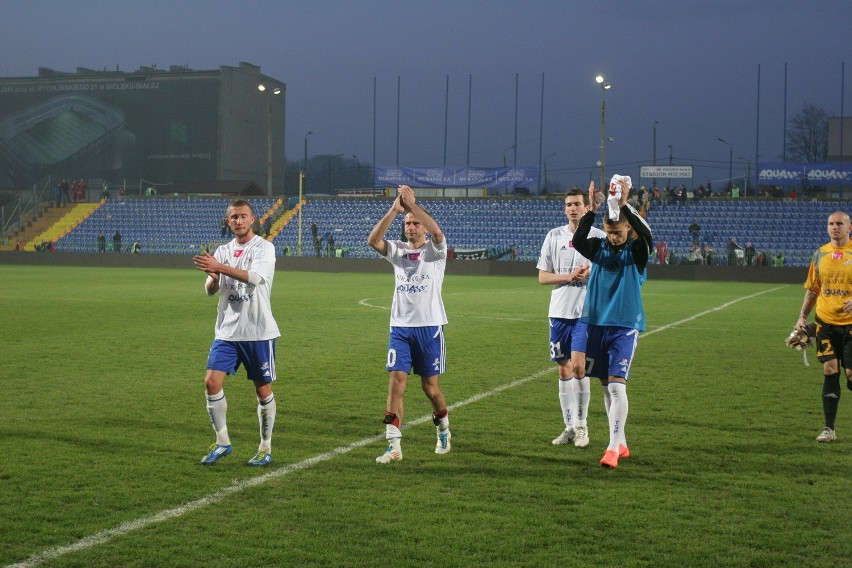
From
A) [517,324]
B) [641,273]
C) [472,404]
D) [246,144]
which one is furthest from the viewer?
[246,144]

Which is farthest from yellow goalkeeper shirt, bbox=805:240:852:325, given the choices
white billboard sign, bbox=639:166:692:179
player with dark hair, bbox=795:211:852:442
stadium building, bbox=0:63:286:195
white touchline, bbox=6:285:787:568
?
stadium building, bbox=0:63:286:195

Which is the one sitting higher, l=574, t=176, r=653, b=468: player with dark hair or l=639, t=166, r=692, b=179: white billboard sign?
l=639, t=166, r=692, b=179: white billboard sign

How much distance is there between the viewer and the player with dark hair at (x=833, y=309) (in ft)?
27.0

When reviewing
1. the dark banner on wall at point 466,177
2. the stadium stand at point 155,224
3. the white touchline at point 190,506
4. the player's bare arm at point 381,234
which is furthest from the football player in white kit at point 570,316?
the dark banner on wall at point 466,177

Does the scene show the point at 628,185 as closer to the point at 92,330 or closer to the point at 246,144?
the point at 92,330

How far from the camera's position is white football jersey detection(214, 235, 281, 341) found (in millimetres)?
7219

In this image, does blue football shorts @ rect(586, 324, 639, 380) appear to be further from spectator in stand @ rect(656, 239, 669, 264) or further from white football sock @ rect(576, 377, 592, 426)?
spectator in stand @ rect(656, 239, 669, 264)

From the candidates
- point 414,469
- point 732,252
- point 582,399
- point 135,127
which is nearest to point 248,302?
point 414,469

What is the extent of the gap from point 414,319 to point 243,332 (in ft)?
4.38

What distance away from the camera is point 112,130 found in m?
80.0

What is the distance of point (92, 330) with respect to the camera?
1716cm

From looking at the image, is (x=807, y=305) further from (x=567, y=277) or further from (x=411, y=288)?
(x=411, y=288)

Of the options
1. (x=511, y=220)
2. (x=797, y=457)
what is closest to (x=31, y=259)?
(x=511, y=220)

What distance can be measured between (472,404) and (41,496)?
4.88 meters
